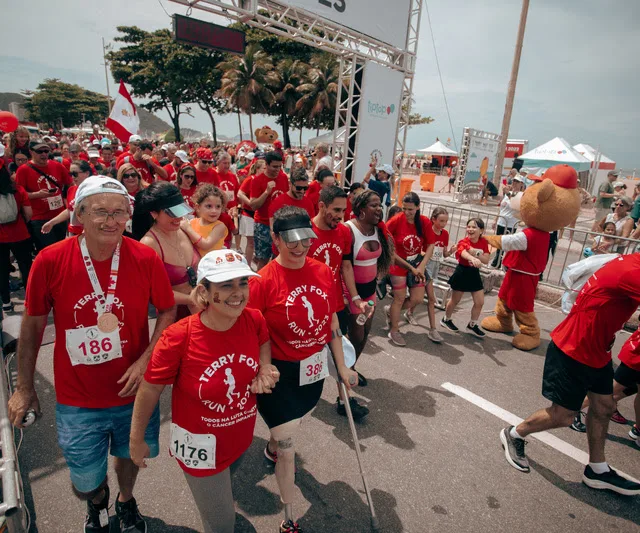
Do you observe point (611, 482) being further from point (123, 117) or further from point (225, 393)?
point (123, 117)

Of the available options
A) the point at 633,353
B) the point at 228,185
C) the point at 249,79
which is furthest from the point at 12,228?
the point at 249,79

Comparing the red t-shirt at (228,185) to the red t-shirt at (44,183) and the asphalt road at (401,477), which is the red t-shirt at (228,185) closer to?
the red t-shirt at (44,183)

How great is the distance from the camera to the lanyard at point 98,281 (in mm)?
1869

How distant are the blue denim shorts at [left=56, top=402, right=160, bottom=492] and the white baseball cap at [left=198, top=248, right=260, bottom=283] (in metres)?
0.77

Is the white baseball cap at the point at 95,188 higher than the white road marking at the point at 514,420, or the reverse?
the white baseball cap at the point at 95,188

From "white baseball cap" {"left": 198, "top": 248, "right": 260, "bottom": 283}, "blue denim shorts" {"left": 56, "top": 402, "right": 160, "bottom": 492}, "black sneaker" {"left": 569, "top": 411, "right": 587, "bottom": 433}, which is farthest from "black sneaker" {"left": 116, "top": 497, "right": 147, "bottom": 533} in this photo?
"black sneaker" {"left": 569, "top": 411, "right": 587, "bottom": 433}

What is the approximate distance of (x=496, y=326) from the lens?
5.59m

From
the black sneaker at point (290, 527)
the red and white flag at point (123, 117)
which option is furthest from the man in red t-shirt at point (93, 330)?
the red and white flag at point (123, 117)

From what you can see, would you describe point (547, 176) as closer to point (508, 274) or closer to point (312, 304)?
point (508, 274)

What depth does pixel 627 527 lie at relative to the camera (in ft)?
8.57

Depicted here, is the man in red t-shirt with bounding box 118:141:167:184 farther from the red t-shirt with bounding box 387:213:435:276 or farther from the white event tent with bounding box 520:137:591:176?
the white event tent with bounding box 520:137:591:176

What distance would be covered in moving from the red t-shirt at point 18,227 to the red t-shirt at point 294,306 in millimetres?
4284

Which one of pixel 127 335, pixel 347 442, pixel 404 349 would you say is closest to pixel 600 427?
pixel 347 442

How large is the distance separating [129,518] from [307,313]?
162cm
